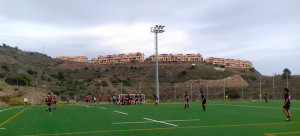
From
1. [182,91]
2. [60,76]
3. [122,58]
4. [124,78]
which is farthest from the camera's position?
[122,58]

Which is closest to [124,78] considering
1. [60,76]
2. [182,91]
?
[60,76]

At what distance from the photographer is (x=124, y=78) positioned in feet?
286

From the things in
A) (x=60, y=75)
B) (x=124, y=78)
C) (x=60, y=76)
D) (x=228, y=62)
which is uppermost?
(x=228, y=62)

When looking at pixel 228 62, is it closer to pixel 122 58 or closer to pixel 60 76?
pixel 122 58

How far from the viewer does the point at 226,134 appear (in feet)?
34.1

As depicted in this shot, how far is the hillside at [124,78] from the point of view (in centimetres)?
6238

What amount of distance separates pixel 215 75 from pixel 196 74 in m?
5.90

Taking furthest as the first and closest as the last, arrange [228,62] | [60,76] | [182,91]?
1. [228,62]
2. [60,76]
3. [182,91]

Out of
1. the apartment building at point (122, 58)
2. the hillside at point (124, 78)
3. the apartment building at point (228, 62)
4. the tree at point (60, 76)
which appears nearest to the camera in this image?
the hillside at point (124, 78)

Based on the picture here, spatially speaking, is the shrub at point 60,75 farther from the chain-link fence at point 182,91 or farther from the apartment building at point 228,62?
the apartment building at point 228,62

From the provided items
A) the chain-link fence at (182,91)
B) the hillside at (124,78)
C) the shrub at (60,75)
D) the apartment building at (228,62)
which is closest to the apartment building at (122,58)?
the apartment building at (228,62)

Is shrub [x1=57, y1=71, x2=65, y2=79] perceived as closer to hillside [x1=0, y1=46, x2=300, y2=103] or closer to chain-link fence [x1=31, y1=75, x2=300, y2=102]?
hillside [x1=0, y1=46, x2=300, y2=103]

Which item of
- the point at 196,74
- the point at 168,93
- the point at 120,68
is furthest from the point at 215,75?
the point at 120,68

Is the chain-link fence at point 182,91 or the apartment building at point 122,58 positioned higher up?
the apartment building at point 122,58
